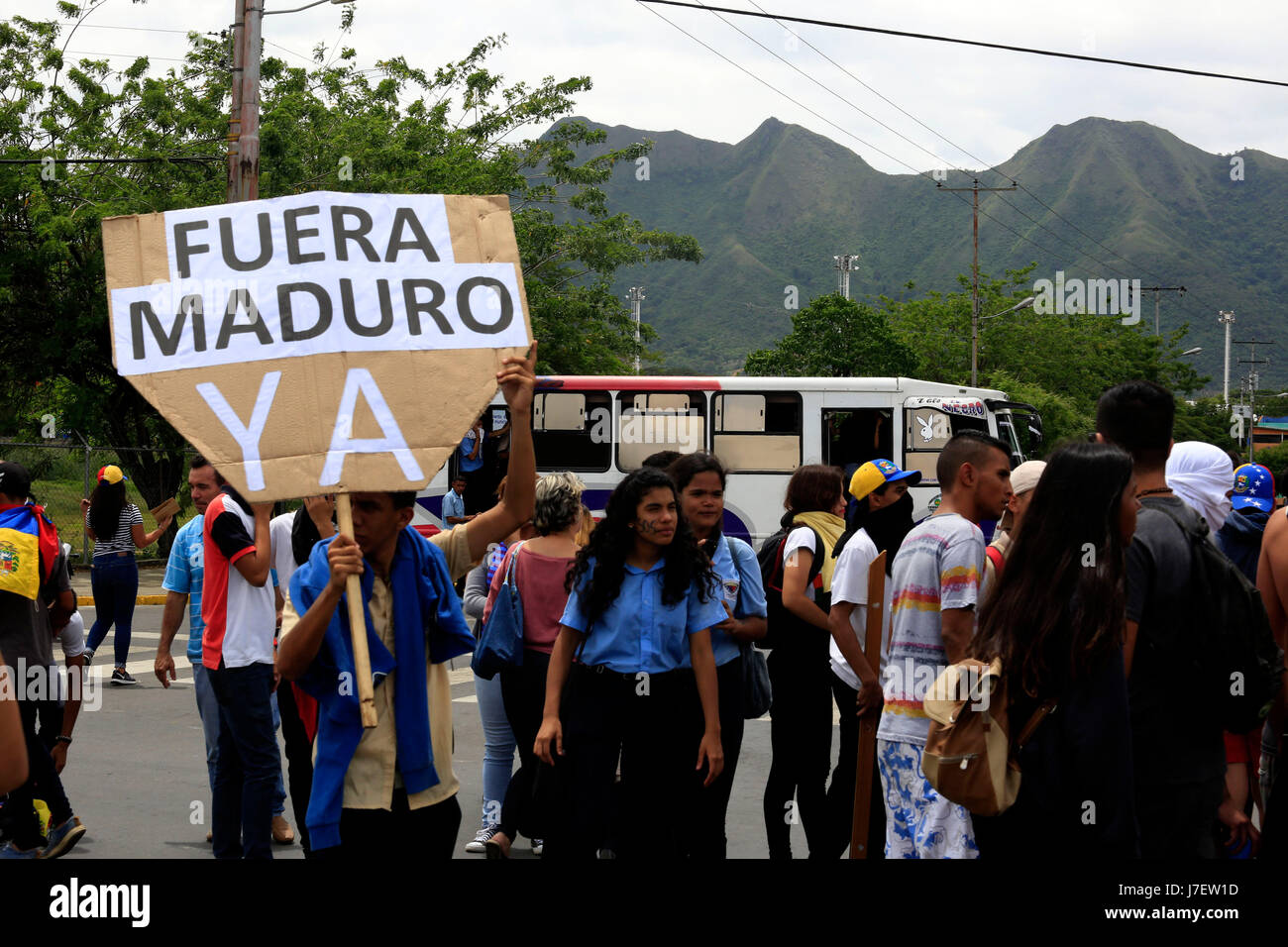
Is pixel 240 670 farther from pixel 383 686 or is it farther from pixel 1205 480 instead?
pixel 1205 480

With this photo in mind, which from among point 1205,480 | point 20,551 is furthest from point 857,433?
point 20,551

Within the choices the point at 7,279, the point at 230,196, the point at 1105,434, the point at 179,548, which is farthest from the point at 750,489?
the point at 1105,434

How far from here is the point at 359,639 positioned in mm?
3365

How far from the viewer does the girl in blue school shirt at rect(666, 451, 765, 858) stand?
5.00m

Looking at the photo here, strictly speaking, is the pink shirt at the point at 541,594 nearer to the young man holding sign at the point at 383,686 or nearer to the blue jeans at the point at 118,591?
the young man holding sign at the point at 383,686

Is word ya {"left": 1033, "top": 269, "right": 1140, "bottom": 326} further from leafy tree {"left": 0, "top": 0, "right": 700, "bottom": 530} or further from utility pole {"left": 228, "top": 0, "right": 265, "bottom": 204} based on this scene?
utility pole {"left": 228, "top": 0, "right": 265, "bottom": 204}

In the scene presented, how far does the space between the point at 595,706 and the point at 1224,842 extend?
2147mm

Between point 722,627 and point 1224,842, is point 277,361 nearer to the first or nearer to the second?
point 722,627

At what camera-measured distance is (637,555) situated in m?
4.92

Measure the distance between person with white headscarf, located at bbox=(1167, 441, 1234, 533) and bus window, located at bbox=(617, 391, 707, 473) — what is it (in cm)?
1570

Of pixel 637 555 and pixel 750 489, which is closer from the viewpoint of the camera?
pixel 637 555

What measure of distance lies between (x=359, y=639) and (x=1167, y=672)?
7.04 ft

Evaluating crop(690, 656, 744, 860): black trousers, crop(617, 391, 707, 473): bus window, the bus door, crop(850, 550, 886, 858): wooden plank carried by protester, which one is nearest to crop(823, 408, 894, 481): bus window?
the bus door
